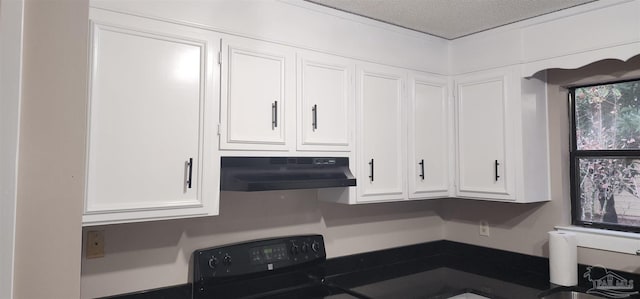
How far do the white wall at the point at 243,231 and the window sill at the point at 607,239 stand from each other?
98 centimetres

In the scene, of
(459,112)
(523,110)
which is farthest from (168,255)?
(523,110)

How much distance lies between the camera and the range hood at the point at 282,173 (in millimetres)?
1798

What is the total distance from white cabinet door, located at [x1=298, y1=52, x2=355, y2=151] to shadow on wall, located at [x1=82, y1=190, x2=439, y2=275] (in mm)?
446

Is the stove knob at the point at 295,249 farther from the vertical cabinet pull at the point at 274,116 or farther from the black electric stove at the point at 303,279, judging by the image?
the vertical cabinet pull at the point at 274,116

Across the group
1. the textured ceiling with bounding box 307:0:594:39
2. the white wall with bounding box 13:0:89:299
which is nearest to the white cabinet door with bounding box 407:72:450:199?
the textured ceiling with bounding box 307:0:594:39

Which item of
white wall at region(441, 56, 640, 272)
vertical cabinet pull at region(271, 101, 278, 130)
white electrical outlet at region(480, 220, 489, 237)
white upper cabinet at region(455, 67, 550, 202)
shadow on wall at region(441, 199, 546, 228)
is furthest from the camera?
white electrical outlet at region(480, 220, 489, 237)

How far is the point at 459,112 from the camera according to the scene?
2.69 meters

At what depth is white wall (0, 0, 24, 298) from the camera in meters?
0.62

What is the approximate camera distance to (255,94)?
1.91 metres

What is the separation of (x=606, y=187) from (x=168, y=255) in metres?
2.45

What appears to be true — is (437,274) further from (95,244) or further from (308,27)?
(95,244)

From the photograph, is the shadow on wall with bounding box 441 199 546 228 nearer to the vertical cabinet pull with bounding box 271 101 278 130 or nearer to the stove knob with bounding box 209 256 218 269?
the vertical cabinet pull with bounding box 271 101 278 130

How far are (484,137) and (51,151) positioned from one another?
2.39m

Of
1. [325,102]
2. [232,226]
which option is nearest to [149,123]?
[232,226]
